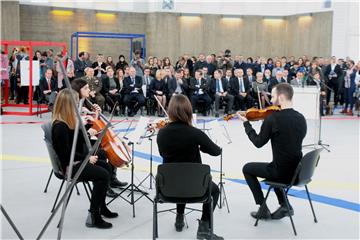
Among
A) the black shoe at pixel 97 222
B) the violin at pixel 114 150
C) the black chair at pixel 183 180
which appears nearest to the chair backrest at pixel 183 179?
the black chair at pixel 183 180

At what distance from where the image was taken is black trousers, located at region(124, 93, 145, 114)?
14.2m

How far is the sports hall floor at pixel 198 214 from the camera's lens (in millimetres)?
4895

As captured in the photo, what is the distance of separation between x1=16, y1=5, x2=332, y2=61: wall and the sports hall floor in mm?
15353

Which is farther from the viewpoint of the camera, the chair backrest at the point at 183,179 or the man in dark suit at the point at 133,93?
the man in dark suit at the point at 133,93

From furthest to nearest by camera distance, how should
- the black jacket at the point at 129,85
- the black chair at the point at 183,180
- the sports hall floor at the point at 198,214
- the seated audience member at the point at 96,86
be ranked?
the black jacket at the point at 129,85 → the seated audience member at the point at 96,86 → the sports hall floor at the point at 198,214 → the black chair at the point at 183,180

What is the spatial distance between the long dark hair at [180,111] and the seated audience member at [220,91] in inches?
406

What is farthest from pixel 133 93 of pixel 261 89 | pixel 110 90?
pixel 261 89

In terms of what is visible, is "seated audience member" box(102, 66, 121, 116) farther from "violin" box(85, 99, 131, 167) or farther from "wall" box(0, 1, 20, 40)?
"wall" box(0, 1, 20, 40)

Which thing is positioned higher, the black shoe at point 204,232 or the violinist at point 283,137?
the violinist at point 283,137

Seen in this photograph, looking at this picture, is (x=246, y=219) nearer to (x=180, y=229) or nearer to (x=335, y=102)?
(x=180, y=229)

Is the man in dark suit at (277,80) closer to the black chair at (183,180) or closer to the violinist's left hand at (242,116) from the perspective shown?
the violinist's left hand at (242,116)

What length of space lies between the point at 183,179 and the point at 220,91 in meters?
11.1

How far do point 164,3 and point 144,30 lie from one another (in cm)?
174

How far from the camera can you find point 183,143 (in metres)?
4.50
